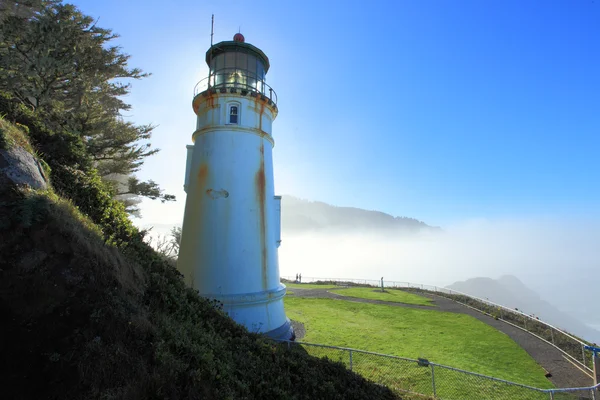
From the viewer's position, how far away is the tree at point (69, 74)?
1013cm

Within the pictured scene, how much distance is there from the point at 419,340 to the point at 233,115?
11.5 metres

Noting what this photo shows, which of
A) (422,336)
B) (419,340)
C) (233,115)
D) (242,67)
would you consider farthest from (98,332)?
(422,336)

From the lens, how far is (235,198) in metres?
10.6

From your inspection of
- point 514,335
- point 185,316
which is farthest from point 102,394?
point 514,335

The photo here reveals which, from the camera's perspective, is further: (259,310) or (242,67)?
(242,67)

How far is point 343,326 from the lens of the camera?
13562 millimetres

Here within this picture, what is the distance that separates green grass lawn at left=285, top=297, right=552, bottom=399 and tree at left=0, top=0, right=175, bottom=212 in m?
11.0

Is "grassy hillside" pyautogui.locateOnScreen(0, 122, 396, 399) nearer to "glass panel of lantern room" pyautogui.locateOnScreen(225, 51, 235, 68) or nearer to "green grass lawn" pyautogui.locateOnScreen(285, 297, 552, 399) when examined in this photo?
"green grass lawn" pyautogui.locateOnScreen(285, 297, 552, 399)

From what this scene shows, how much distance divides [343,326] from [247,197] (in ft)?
24.7

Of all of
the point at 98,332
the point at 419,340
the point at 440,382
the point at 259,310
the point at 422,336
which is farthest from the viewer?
the point at 422,336

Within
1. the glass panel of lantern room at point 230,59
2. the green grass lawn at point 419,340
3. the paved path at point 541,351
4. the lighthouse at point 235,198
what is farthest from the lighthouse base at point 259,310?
the paved path at point 541,351

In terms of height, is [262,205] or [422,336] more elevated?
[262,205]

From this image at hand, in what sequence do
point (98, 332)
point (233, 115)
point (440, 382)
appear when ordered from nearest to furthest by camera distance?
point (98, 332) < point (440, 382) < point (233, 115)

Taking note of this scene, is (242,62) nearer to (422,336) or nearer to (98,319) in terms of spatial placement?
(98,319)
